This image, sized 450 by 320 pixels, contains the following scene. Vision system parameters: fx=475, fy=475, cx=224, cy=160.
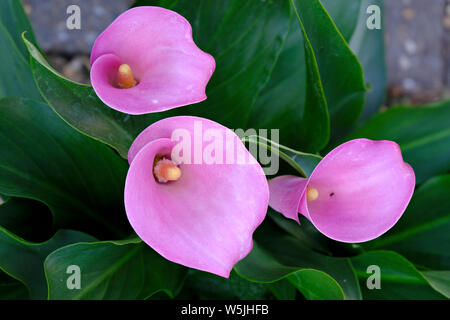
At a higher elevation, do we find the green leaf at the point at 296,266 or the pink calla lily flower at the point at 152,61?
the pink calla lily flower at the point at 152,61

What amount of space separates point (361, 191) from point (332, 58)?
6.6 inches

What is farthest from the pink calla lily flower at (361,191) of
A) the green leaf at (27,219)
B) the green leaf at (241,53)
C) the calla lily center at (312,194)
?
the green leaf at (27,219)

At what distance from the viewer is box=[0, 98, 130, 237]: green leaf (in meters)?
0.52

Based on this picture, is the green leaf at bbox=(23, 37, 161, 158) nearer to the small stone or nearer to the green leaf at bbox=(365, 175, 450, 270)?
the green leaf at bbox=(365, 175, 450, 270)

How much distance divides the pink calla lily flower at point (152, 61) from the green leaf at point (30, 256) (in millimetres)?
192

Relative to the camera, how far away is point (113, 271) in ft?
1.80

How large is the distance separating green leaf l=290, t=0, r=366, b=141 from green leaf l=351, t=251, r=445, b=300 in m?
0.21

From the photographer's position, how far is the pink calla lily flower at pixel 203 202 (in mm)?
385

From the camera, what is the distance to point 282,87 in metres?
0.70

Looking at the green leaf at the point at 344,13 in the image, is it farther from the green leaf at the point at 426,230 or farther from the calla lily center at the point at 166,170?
the calla lily center at the point at 166,170

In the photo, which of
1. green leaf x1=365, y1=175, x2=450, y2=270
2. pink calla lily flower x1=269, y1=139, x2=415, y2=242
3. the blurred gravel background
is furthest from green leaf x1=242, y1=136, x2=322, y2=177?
the blurred gravel background

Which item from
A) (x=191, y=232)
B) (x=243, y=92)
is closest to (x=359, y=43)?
(x=243, y=92)
